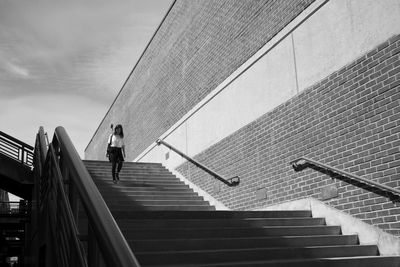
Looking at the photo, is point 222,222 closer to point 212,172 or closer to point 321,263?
point 321,263

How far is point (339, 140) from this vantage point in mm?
5445

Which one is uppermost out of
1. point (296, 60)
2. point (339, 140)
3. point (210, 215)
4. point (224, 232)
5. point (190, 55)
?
point (190, 55)

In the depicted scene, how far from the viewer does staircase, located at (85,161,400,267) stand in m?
3.98

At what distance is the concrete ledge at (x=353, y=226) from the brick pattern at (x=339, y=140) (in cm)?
8

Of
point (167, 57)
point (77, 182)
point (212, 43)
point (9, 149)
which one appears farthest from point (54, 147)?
point (167, 57)

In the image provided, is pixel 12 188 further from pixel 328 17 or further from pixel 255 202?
pixel 328 17

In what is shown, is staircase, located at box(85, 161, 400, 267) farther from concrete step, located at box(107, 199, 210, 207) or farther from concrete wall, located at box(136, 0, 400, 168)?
concrete wall, located at box(136, 0, 400, 168)

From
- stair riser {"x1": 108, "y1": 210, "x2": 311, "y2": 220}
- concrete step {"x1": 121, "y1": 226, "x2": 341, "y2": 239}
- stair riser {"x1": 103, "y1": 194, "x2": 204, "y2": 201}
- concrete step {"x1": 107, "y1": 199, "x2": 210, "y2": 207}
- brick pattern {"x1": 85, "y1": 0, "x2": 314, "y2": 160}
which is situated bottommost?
concrete step {"x1": 121, "y1": 226, "x2": 341, "y2": 239}

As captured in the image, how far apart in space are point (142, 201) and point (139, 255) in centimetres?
375

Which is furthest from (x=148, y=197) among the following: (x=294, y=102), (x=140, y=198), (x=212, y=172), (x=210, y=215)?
(x=294, y=102)

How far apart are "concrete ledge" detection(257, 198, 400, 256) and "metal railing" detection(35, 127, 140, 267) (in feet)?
10.5

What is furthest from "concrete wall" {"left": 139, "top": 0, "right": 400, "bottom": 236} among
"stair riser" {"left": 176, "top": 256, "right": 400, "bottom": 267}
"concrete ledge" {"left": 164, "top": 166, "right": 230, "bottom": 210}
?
"stair riser" {"left": 176, "top": 256, "right": 400, "bottom": 267}

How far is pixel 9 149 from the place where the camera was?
410 inches

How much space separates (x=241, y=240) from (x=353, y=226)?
4.75ft
